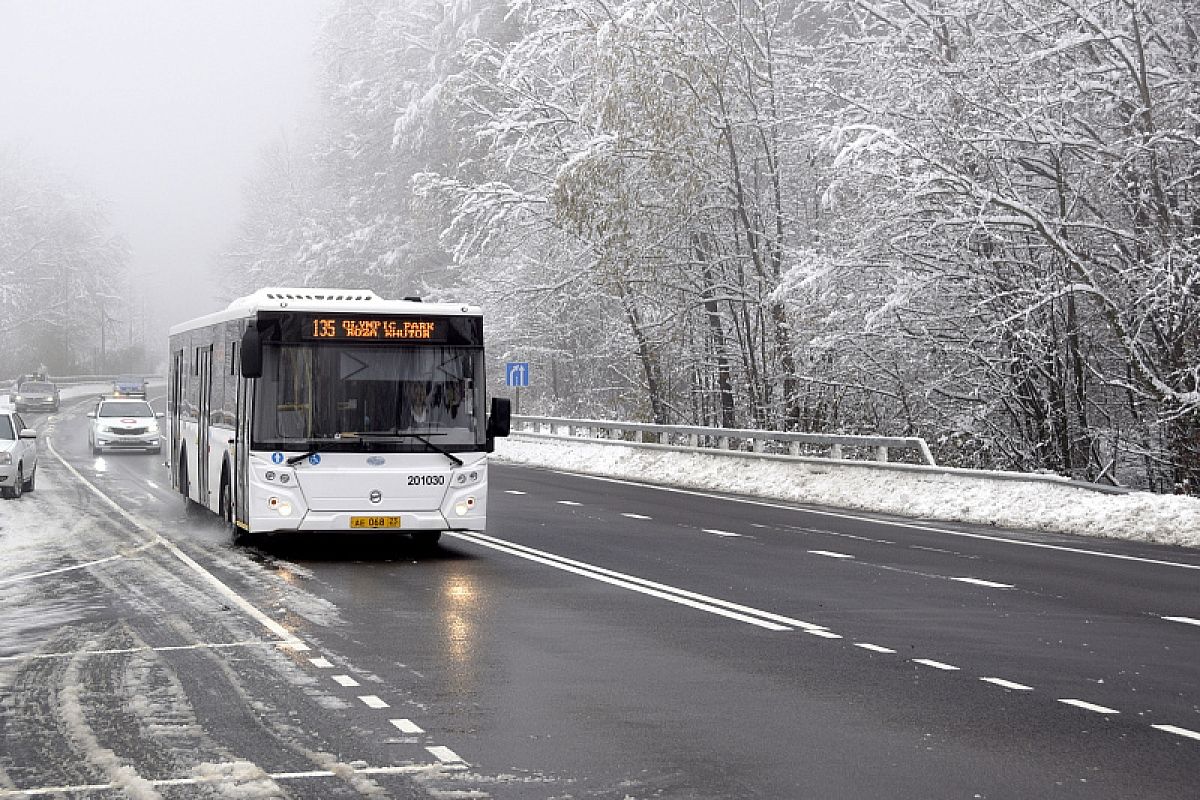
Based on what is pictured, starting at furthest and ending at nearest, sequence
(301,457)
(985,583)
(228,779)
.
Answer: (301,457), (985,583), (228,779)

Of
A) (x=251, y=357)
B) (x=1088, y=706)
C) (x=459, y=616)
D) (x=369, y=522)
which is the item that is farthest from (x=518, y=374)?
(x=1088, y=706)

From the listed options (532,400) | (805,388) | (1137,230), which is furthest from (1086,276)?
(532,400)

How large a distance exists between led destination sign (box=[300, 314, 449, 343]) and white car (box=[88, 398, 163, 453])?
2631cm

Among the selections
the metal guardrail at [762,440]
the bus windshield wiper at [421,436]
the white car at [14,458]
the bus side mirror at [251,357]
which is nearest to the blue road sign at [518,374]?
the metal guardrail at [762,440]

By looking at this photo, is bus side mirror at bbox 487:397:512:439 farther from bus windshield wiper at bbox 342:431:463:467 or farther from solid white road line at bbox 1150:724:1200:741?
solid white road line at bbox 1150:724:1200:741

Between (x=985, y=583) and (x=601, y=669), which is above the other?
(x=985, y=583)

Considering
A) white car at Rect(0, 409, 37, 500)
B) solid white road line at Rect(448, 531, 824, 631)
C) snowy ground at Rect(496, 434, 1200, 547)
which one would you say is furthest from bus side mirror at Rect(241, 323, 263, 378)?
white car at Rect(0, 409, 37, 500)

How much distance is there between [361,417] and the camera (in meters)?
18.5

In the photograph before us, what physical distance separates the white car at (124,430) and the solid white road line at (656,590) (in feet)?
84.1

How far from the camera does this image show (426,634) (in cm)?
1247

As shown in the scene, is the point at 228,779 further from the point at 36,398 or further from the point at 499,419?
the point at 36,398

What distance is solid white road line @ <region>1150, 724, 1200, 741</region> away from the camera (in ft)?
28.6

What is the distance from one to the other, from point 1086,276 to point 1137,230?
8.43ft

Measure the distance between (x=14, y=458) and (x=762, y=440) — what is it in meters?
12.9
